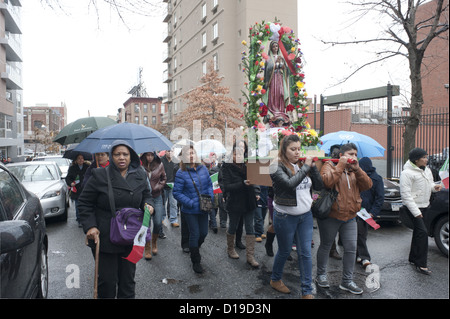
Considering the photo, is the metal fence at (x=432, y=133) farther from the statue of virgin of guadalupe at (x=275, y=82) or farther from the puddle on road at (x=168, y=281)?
the puddle on road at (x=168, y=281)

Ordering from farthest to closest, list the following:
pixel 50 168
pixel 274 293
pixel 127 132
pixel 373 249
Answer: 1. pixel 50 168
2. pixel 373 249
3. pixel 127 132
4. pixel 274 293

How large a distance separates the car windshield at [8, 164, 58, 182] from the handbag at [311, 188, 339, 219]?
25.7ft

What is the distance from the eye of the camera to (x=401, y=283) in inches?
177

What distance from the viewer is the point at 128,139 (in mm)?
5195

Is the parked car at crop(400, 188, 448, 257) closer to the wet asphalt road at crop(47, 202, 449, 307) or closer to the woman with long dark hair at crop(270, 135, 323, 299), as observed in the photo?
the wet asphalt road at crop(47, 202, 449, 307)

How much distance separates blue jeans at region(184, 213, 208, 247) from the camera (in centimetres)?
495

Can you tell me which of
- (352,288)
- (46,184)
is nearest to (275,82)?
(352,288)

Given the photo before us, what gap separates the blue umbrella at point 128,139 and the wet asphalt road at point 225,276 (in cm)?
188

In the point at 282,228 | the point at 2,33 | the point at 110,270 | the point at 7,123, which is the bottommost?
the point at 110,270

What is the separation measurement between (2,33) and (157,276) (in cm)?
3245

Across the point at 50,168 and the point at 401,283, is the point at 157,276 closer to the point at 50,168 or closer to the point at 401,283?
the point at 401,283

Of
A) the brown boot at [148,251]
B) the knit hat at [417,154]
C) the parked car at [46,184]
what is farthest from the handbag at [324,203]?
the parked car at [46,184]

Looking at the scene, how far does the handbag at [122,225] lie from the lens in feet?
10.6

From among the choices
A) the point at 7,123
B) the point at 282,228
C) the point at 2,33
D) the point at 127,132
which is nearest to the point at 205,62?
the point at 2,33
